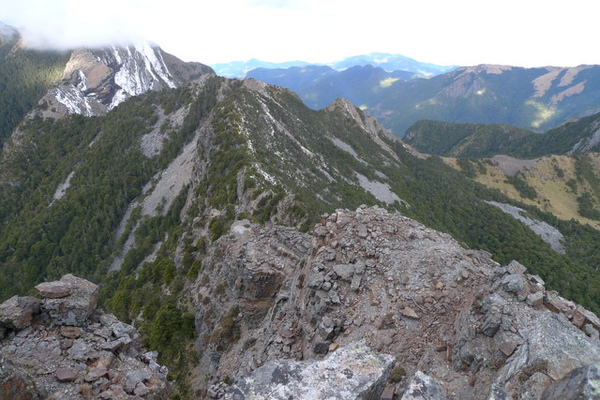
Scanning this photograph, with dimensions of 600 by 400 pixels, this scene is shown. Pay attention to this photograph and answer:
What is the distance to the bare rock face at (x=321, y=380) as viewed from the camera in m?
12.5

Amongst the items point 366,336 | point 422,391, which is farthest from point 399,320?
point 422,391

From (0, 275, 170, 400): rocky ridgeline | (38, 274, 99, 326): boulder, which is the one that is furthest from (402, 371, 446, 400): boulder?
(38, 274, 99, 326): boulder

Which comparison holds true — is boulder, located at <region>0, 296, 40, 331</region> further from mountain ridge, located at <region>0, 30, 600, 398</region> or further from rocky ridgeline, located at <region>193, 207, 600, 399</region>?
mountain ridge, located at <region>0, 30, 600, 398</region>

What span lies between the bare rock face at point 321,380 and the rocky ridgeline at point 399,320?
0.06 meters

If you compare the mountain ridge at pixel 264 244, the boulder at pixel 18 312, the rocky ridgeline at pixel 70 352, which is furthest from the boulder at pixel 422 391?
the boulder at pixel 18 312

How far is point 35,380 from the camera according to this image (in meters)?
14.6

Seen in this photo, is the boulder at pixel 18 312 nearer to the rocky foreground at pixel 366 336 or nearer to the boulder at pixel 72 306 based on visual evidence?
the rocky foreground at pixel 366 336

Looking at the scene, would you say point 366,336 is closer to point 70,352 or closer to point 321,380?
point 321,380

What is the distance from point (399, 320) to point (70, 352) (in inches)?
699

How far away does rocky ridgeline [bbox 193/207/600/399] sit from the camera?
13227 mm

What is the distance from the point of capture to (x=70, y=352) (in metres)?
16.9

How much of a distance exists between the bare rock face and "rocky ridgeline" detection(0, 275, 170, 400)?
23.9 ft

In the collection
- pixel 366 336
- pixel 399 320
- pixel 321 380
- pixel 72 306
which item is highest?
pixel 321 380

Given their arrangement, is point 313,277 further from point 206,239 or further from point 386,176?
point 386,176
